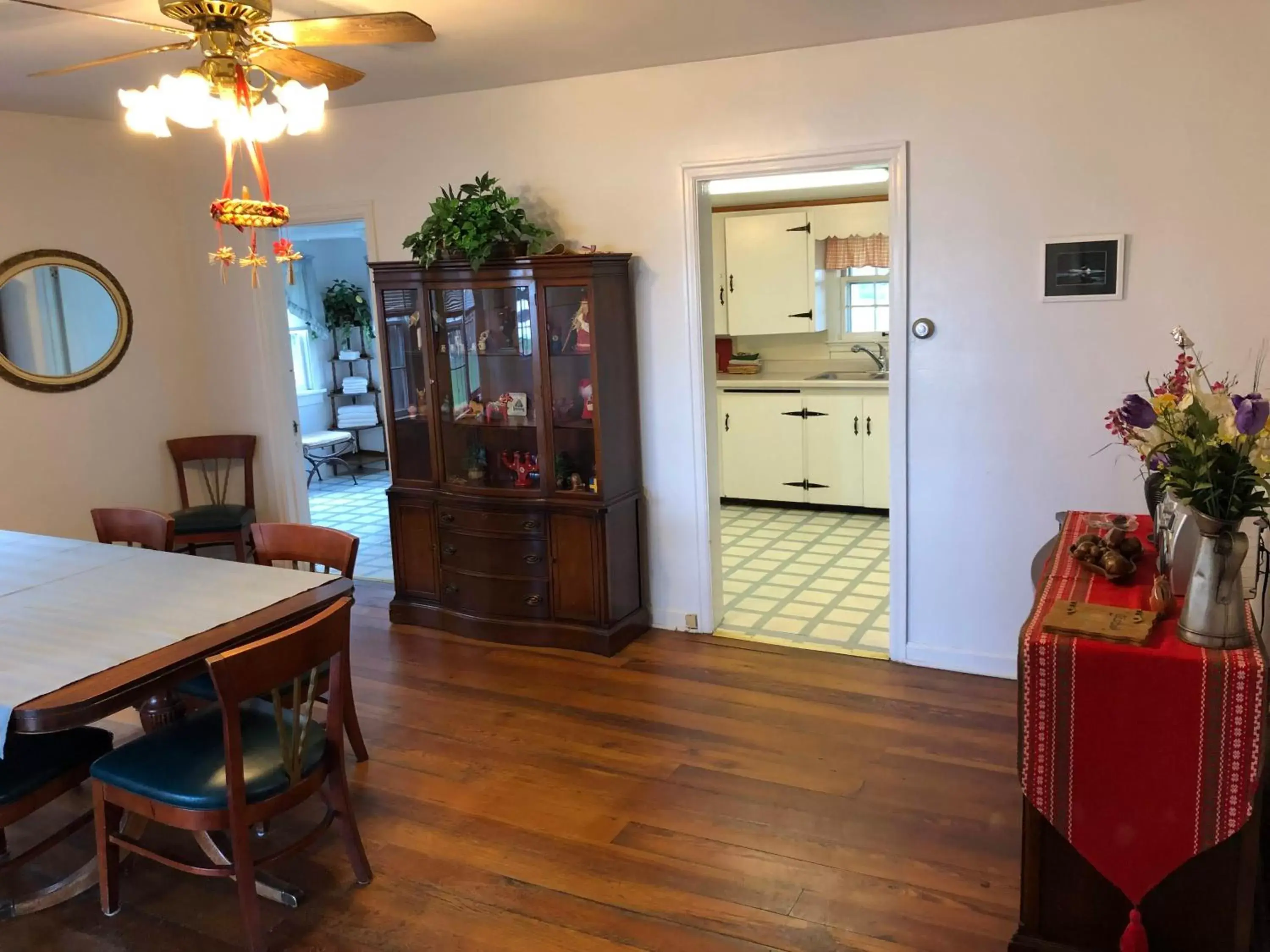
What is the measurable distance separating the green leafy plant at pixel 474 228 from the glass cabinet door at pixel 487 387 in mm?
186

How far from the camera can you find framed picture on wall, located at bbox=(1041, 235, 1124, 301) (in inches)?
132

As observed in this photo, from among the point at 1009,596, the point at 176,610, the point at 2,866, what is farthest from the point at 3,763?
the point at 1009,596

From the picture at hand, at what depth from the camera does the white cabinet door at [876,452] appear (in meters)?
6.23

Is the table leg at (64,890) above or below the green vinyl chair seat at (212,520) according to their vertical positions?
below

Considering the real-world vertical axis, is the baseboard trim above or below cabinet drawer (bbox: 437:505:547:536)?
below

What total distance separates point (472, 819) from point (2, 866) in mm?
1209

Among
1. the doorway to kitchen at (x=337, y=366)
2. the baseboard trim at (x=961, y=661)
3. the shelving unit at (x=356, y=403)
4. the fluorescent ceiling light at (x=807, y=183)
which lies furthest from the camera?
the shelving unit at (x=356, y=403)

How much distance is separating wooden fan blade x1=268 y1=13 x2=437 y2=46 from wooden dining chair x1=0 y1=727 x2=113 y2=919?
179cm

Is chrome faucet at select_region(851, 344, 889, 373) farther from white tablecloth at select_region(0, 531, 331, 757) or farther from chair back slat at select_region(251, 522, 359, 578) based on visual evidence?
white tablecloth at select_region(0, 531, 331, 757)

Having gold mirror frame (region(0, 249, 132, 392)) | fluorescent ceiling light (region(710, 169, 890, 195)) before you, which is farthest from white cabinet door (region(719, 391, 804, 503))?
gold mirror frame (region(0, 249, 132, 392))

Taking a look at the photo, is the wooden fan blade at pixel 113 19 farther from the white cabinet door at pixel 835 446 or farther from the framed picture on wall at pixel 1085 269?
the white cabinet door at pixel 835 446

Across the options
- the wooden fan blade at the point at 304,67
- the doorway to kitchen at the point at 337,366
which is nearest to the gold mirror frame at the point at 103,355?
the wooden fan blade at the point at 304,67

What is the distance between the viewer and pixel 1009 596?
377 centimetres

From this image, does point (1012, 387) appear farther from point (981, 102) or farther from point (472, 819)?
point (472, 819)
